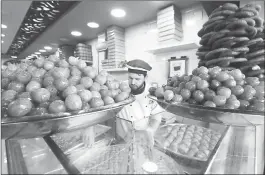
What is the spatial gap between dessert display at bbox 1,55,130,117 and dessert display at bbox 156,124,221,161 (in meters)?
0.23

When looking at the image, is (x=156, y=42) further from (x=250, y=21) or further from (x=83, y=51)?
(x=83, y=51)

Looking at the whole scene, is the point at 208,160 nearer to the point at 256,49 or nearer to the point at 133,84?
the point at 256,49

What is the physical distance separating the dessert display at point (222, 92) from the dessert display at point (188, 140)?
0.34ft

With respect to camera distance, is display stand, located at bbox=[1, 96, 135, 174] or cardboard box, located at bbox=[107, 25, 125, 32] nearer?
display stand, located at bbox=[1, 96, 135, 174]

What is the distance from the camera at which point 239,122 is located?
1.53ft

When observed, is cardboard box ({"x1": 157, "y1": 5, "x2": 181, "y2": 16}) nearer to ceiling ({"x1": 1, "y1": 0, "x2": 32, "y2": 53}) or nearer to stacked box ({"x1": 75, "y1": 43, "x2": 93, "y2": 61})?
ceiling ({"x1": 1, "y1": 0, "x2": 32, "y2": 53})

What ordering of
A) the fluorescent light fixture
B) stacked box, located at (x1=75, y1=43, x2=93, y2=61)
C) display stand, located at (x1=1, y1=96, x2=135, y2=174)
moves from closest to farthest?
display stand, located at (x1=1, y1=96, x2=135, y2=174) → the fluorescent light fixture → stacked box, located at (x1=75, y1=43, x2=93, y2=61)

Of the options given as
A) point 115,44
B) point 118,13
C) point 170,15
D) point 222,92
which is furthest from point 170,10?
point 222,92

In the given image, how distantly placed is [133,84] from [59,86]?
162 centimetres

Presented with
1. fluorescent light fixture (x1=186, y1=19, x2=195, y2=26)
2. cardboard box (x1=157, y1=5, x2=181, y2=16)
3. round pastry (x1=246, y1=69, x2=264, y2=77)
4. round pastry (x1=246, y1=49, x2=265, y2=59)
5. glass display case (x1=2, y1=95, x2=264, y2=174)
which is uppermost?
cardboard box (x1=157, y1=5, x2=181, y2=16)

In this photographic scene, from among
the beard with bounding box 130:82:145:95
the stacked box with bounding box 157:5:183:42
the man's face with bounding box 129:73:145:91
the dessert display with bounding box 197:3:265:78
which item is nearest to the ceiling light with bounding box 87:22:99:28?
the stacked box with bounding box 157:5:183:42

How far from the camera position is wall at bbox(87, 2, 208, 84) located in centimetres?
209

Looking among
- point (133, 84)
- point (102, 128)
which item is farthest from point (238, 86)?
point (133, 84)

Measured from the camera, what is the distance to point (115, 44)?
2852 millimetres
